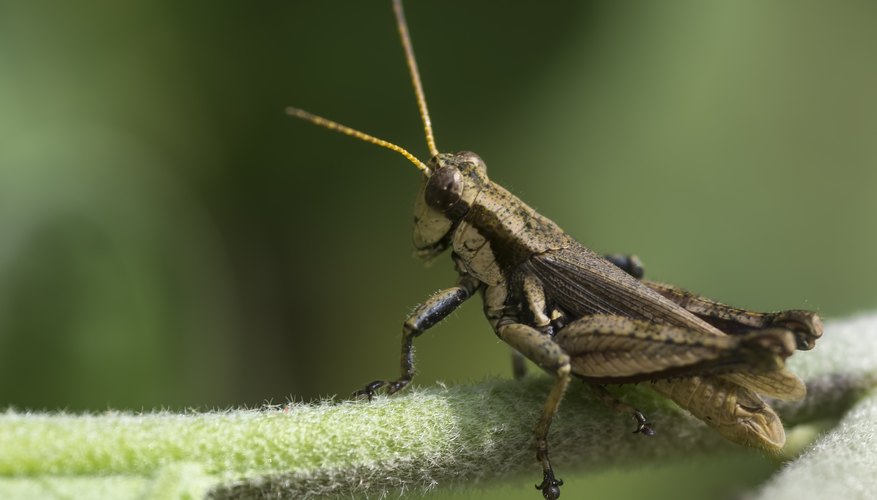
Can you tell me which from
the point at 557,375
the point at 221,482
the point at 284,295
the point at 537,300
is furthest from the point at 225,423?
the point at 284,295

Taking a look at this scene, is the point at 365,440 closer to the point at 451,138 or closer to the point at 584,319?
the point at 584,319

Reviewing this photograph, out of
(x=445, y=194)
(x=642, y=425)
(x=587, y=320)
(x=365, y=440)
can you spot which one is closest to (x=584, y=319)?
(x=587, y=320)

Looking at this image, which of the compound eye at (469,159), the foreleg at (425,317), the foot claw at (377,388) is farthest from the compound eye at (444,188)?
the foot claw at (377,388)

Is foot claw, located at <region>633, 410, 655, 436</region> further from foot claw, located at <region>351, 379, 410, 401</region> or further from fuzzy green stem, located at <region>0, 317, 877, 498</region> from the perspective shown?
foot claw, located at <region>351, 379, 410, 401</region>

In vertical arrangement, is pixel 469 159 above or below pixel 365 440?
above

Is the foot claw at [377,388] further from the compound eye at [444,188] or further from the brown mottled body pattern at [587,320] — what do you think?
the compound eye at [444,188]

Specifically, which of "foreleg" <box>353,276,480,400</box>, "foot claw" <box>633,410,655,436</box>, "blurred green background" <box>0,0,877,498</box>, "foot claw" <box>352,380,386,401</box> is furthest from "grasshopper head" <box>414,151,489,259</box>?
"foot claw" <box>633,410,655,436</box>
